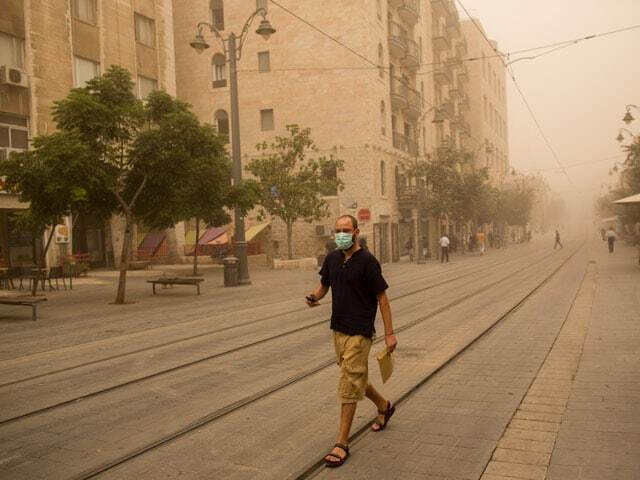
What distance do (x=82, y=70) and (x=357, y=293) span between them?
2544 cm

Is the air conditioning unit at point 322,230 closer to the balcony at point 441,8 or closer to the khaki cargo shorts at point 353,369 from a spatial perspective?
the balcony at point 441,8

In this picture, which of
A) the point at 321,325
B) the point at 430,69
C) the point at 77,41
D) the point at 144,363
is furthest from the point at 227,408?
the point at 430,69

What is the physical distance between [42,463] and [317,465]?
207 centimetres

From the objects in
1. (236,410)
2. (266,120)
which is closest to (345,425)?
(236,410)

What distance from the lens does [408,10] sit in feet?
130

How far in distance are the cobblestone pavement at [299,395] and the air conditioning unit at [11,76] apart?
13342 mm

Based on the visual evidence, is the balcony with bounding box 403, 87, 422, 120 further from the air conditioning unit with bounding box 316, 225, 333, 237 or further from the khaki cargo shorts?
the khaki cargo shorts

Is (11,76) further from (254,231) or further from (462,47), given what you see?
(462,47)

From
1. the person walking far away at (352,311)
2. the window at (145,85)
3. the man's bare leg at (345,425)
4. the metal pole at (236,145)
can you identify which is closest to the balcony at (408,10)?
the window at (145,85)

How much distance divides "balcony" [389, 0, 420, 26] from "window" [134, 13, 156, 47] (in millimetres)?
16044

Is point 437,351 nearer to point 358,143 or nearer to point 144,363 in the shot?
point 144,363

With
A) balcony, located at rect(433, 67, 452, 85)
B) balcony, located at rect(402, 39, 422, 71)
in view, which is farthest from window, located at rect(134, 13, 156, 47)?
balcony, located at rect(433, 67, 452, 85)

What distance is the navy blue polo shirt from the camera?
442 centimetres

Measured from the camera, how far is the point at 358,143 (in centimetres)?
3362
